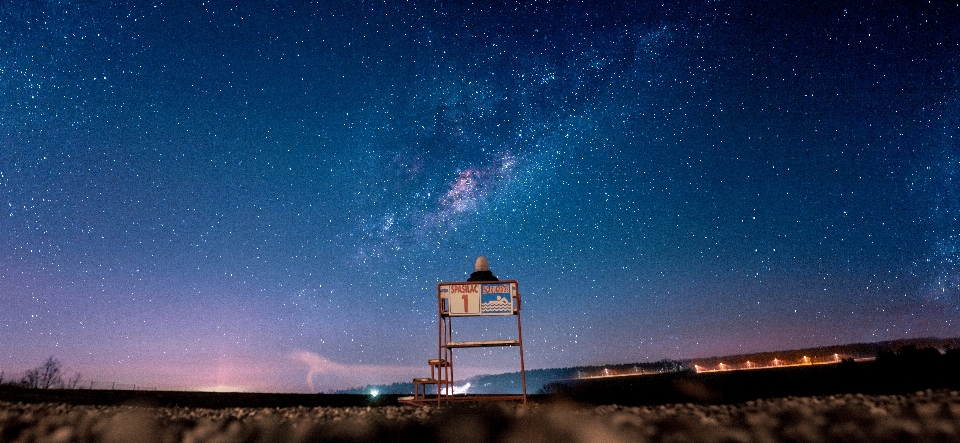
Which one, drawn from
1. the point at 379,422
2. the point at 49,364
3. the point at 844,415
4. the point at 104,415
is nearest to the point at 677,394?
the point at 844,415

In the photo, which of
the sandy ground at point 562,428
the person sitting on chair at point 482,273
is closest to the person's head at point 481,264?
the person sitting on chair at point 482,273

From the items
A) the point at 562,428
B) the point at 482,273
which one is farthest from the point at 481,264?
the point at 562,428

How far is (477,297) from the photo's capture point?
31.0 ft

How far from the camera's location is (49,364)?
5616cm

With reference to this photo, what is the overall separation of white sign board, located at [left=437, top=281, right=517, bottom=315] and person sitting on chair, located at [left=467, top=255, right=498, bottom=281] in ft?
0.58

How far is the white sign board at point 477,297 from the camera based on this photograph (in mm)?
9336

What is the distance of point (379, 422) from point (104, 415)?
122 inches

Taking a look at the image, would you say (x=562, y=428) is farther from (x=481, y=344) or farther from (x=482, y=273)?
(x=482, y=273)

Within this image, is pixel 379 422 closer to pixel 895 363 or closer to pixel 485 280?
pixel 485 280

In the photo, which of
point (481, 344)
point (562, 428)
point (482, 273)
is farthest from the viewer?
point (482, 273)

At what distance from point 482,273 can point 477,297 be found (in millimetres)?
564

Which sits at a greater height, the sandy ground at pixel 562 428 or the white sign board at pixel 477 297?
the white sign board at pixel 477 297

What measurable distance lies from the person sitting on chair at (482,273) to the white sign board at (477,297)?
0.58ft

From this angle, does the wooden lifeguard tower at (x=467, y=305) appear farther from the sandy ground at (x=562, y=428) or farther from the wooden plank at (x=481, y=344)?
the sandy ground at (x=562, y=428)
